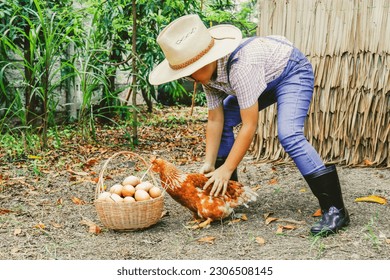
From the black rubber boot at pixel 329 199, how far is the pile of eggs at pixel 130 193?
85cm

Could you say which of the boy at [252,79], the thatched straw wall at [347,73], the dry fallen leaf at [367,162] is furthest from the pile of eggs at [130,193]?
the dry fallen leaf at [367,162]

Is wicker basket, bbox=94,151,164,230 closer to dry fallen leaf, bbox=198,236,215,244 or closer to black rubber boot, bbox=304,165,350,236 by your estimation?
dry fallen leaf, bbox=198,236,215,244

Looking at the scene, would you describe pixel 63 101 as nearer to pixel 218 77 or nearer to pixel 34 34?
pixel 34 34

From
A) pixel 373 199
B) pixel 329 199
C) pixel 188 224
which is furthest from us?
pixel 373 199

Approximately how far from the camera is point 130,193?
8.86 feet

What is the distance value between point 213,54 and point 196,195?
0.76m

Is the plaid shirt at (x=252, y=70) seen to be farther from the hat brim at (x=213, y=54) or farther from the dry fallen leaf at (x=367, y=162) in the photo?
the dry fallen leaf at (x=367, y=162)

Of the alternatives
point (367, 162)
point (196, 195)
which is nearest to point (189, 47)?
point (196, 195)

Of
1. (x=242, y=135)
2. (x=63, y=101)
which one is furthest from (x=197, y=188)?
(x=63, y=101)

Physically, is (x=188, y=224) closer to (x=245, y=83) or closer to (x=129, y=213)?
(x=129, y=213)

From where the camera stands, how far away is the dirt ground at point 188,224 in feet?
7.80

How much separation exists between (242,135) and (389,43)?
6.21 feet

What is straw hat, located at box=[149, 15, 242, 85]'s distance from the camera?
2471 millimetres

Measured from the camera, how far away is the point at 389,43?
3740 millimetres
